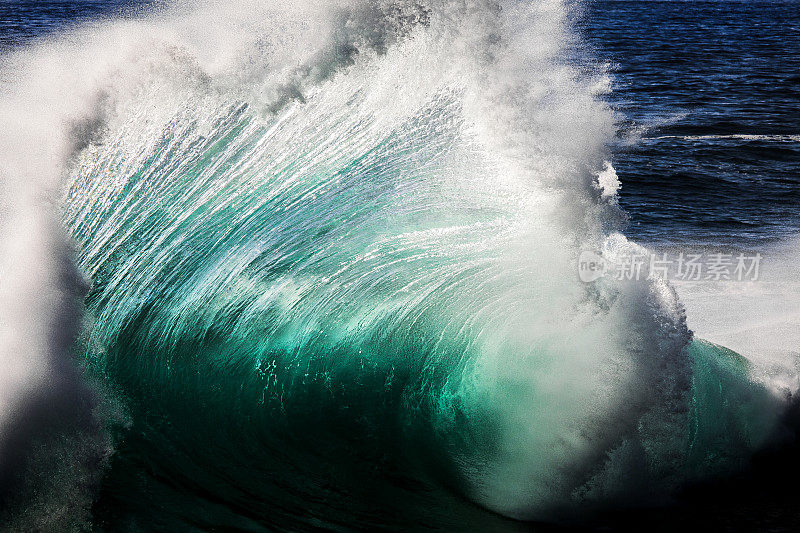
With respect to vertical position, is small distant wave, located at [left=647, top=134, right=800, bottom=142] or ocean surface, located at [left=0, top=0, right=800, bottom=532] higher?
ocean surface, located at [left=0, top=0, right=800, bottom=532]

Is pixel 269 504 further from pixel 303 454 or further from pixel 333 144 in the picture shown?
pixel 333 144

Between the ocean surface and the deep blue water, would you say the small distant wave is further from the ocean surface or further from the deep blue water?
the ocean surface

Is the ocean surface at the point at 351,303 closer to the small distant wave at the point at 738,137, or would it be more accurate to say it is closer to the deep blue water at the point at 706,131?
the deep blue water at the point at 706,131

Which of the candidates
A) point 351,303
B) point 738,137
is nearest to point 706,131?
point 738,137

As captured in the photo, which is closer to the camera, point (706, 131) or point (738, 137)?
point (738, 137)

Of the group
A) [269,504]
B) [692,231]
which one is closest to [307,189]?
[269,504]

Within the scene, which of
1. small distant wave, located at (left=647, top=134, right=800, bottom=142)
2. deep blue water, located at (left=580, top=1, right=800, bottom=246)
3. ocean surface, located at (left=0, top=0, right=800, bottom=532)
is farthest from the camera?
small distant wave, located at (left=647, top=134, right=800, bottom=142)

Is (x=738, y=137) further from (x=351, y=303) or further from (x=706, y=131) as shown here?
(x=351, y=303)

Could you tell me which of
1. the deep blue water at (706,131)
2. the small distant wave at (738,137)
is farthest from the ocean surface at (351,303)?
the small distant wave at (738,137)

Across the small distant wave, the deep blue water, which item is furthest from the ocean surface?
the small distant wave
